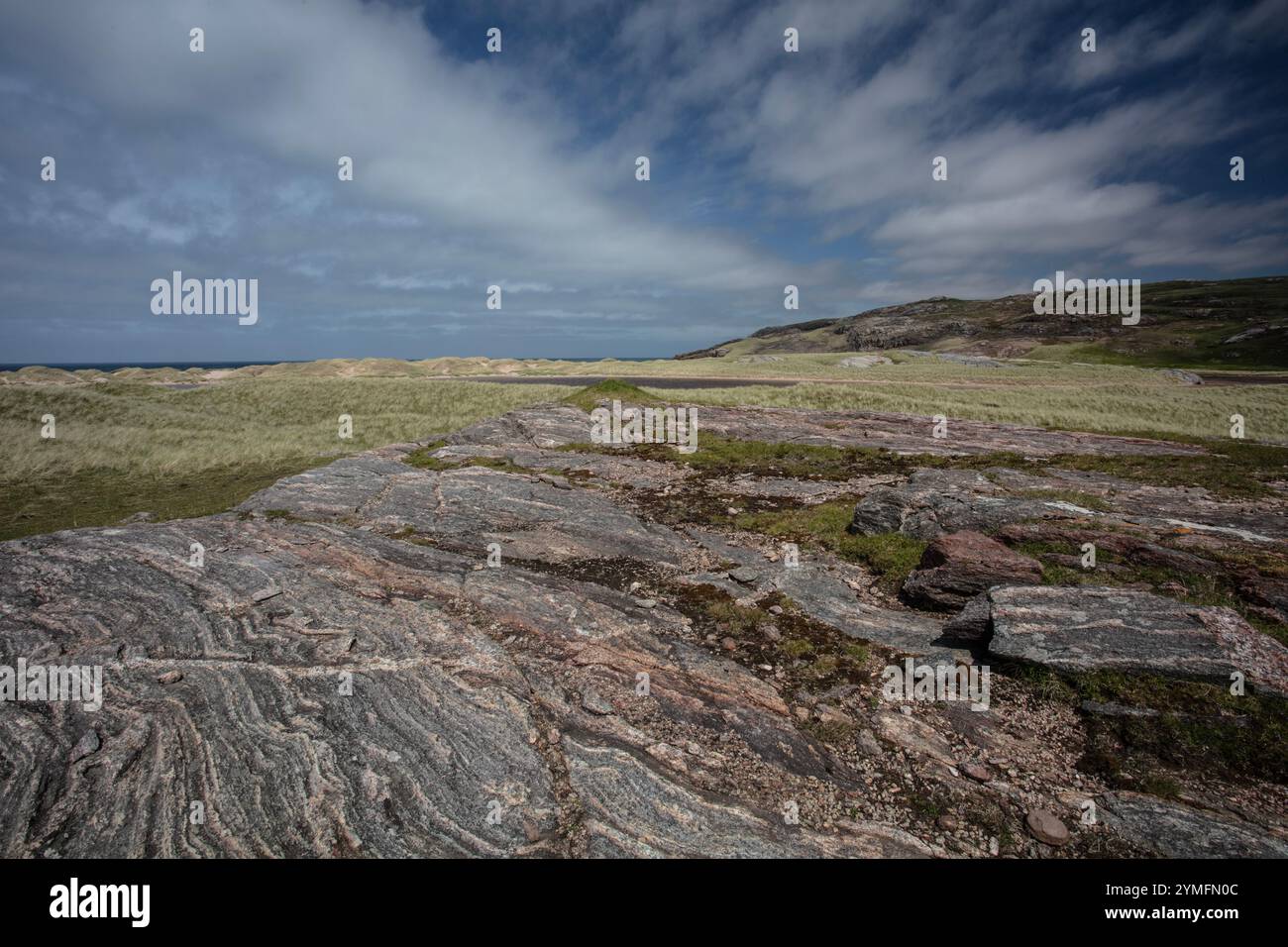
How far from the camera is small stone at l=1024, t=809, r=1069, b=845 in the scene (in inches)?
289

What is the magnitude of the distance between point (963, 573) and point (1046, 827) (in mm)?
6435

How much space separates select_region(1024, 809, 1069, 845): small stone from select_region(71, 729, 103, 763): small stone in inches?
520

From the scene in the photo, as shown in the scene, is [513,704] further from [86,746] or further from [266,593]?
[266,593]

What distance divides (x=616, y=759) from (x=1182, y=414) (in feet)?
197

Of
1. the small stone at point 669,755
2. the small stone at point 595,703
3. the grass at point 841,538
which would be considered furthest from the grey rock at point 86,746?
the grass at point 841,538

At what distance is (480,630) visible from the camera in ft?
39.9

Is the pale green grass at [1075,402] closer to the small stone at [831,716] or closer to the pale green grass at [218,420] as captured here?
the pale green grass at [218,420]

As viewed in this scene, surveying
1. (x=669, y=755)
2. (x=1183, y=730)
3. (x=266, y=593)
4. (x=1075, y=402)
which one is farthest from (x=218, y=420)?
(x=1075, y=402)

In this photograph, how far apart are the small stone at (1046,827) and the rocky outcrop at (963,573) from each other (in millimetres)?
5739

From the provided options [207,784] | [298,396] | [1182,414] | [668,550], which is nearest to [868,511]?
[668,550]

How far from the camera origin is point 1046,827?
24.5ft

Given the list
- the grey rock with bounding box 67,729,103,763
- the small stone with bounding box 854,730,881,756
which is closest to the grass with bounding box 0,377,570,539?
the grey rock with bounding box 67,729,103,763
